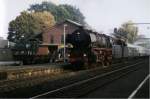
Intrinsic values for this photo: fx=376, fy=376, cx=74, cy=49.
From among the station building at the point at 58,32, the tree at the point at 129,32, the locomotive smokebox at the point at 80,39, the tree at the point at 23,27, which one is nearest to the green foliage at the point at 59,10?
the tree at the point at 129,32

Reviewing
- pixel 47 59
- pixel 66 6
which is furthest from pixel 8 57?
pixel 66 6

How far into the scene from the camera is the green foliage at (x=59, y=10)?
136625 millimetres

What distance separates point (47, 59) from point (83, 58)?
59.2ft

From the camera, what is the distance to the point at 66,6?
5832 inches

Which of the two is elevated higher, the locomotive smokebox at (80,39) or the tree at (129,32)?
the tree at (129,32)

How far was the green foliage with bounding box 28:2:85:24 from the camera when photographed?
136625 mm

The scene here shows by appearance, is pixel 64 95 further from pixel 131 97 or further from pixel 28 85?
pixel 28 85

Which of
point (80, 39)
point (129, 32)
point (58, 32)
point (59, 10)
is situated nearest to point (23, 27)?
point (58, 32)

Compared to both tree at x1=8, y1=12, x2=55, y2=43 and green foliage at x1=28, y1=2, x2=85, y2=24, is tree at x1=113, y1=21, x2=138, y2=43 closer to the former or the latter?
green foliage at x1=28, y1=2, x2=85, y2=24

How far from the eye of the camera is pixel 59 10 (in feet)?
452

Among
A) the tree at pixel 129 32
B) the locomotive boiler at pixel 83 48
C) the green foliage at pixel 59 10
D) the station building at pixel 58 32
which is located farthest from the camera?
the tree at pixel 129 32

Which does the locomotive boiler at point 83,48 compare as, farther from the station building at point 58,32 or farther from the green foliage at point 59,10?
the green foliage at point 59,10

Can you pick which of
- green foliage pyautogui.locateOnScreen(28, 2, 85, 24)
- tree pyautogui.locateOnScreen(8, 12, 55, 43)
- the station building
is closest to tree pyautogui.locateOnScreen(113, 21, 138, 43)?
green foliage pyautogui.locateOnScreen(28, 2, 85, 24)

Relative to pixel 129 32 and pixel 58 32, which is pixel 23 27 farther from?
pixel 129 32
